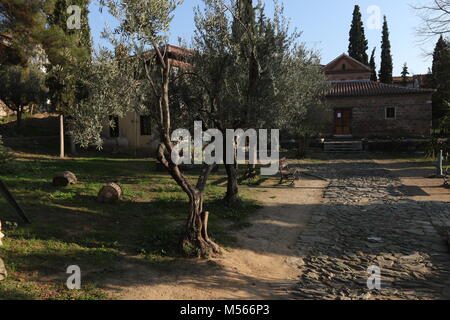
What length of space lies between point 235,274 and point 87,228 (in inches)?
153

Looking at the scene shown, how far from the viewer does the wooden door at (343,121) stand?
3169 cm

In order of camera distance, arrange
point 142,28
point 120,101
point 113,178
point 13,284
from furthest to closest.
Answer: point 113,178
point 120,101
point 142,28
point 13,284

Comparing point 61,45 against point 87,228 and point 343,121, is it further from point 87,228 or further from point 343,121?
point 343,121

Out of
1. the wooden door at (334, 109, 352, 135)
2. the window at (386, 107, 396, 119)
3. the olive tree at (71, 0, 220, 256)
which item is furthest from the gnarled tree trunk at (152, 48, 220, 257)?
the window at (386, 107, 396, 119)

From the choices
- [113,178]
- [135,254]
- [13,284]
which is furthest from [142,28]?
[113,178]

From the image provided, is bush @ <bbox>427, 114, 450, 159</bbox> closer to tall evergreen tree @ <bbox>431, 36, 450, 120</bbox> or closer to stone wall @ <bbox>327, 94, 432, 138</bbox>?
stone wall @ <bbox>327, 94, 432, 138</bbox>

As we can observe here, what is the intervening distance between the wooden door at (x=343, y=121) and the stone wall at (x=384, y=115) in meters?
0.37

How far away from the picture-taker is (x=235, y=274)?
6.36 metres

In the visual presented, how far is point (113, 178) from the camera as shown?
561 inches

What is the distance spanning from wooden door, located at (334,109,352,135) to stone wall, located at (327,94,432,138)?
1.20 ft
